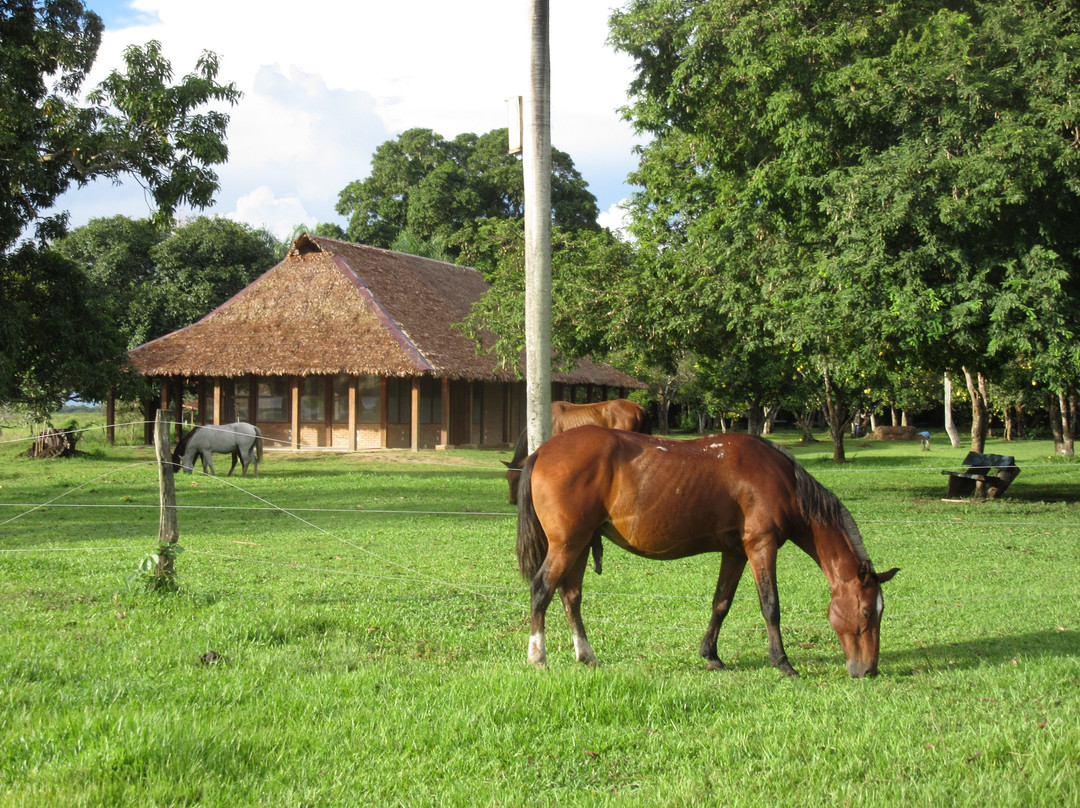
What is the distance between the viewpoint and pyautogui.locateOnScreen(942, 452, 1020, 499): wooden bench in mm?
16172

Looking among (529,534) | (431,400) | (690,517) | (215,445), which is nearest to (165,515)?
(529,534)

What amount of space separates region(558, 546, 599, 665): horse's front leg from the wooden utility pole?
3822mm

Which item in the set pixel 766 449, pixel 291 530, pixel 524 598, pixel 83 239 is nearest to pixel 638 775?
pixel 766 449

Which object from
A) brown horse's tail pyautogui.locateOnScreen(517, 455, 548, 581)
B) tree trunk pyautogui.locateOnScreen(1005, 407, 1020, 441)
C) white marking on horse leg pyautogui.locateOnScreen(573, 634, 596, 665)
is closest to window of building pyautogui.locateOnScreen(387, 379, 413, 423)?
brown horse's tail pyautogui.locateOnScreen(517, 455, 548, 581)

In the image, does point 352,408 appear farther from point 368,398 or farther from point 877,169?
point 877,169

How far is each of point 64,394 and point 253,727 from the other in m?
17.6

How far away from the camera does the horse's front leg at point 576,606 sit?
217 inches

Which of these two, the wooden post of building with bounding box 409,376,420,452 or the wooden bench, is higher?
the wooden post of building with bounding box 409,376,420,452

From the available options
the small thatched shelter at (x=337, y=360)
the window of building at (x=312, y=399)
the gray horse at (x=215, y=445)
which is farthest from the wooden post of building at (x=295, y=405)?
the gray horse at (x=215, y=445)

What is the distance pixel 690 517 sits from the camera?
17.9 feet

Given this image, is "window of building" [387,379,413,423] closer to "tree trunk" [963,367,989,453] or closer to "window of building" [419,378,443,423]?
"window of building" [419,378,443,423]

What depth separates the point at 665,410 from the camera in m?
42.7

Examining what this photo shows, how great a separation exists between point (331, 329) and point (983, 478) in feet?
60.5

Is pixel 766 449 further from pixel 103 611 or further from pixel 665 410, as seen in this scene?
pixel 665 410
